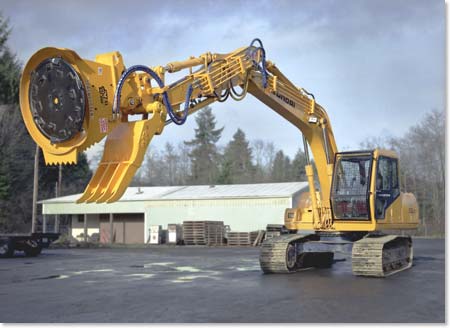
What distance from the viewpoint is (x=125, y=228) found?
152 feet

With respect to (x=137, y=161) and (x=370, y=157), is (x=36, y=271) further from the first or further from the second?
(x=370, y=157)

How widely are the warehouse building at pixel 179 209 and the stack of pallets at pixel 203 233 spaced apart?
2382 mm

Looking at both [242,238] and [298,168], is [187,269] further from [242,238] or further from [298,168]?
[298,168]

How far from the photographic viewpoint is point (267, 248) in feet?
55.7

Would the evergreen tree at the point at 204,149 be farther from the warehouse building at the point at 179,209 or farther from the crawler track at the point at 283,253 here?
the crawler track at the point at 283,253

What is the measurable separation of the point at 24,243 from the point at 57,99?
19.1 metres

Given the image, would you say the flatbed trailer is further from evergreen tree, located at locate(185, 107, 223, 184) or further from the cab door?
evergreen tree, located at locate(185, 107, 223, 184)

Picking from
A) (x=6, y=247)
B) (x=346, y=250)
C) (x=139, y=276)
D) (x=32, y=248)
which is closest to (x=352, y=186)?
(x=346, y=250)

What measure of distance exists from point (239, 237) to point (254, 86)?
23.7 m

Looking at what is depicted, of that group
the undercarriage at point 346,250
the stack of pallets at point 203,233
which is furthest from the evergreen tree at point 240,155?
the undercarriage at point 346,250

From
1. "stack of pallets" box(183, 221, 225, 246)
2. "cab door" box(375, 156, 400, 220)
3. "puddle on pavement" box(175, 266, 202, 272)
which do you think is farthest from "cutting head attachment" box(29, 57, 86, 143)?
"stack of pallets" box(183, 221, 225, 246)

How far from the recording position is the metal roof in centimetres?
4131

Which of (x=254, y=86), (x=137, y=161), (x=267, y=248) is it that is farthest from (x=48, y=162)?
(x=267, y=248)

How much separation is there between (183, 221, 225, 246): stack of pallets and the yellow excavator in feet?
Answer: 65.2
